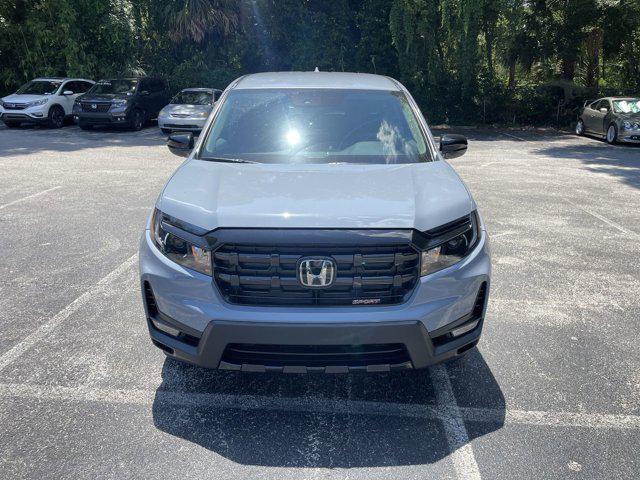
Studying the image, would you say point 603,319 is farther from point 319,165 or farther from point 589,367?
point 319,165

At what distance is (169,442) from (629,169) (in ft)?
40.4

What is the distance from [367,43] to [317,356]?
903 inches

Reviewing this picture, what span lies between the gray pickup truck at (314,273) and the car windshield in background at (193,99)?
15341 mm

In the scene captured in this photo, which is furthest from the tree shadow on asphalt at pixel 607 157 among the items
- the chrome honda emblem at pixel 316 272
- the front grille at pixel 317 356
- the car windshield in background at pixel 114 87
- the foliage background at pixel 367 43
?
the car windshield in background at pixel 114 87

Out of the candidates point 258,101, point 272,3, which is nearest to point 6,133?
point 272,3

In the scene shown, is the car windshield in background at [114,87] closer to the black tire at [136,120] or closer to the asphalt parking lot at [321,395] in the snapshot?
the black tire at [136,120]

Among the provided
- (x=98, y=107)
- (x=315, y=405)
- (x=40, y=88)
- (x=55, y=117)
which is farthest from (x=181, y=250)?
(x=40, y=88)

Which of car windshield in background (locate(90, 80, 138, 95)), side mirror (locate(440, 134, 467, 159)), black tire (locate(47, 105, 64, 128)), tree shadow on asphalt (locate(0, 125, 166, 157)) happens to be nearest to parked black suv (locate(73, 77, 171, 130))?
car windshield in background (locate(90, 80, 138, 95))

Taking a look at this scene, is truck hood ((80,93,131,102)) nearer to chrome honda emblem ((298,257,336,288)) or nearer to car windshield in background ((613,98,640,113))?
car windshield in background ((613,98,640,113))

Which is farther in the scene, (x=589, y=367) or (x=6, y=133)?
(x=6, y=133)

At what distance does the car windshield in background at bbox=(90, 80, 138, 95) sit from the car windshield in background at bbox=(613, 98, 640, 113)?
50.0 ft

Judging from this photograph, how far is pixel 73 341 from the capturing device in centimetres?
403

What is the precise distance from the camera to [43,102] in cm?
1838

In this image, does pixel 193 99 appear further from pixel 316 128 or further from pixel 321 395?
pixel 321 395
